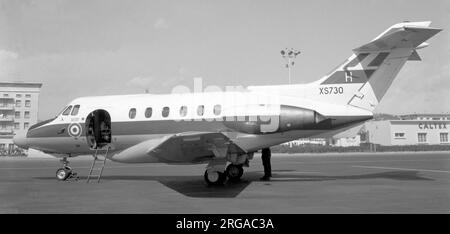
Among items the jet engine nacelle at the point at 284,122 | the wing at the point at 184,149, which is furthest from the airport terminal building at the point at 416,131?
the wing at the point at 184,149

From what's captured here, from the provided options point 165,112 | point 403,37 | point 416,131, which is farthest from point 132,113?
point 416,131

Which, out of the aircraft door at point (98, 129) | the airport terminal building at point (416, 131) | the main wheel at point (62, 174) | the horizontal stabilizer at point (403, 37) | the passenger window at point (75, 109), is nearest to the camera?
the horizontal stabilizer at point (403, 37)

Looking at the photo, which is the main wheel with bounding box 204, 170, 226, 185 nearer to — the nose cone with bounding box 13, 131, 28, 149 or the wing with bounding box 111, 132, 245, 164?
the wing with bounding box 111, 132, 245, 164

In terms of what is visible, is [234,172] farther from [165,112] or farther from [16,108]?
[16,108]

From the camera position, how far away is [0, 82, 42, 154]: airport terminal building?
193ft

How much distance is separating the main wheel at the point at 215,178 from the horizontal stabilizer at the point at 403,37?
250 inches

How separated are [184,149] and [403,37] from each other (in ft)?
25.7

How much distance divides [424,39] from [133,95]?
413 inches

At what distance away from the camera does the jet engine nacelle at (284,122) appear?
1191 cm

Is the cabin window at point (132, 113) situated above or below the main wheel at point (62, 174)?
above

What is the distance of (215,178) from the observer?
12125 mm

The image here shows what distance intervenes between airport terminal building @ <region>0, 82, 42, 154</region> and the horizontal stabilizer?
5375 centimetres

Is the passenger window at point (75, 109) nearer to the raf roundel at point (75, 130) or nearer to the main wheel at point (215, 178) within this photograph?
the raf roundel at point (75, 130)
